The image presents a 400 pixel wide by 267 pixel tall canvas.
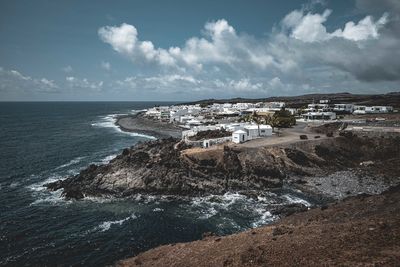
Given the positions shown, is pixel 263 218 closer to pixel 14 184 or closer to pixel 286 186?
pixel 286 186

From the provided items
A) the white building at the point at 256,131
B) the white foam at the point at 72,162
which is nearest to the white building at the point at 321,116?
the white building at the point at 256,131

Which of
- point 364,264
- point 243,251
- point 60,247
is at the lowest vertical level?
point 60,247

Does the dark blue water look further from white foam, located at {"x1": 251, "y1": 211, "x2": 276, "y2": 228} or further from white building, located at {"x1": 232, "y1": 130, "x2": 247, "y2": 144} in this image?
white building, located at {"x1": 232, "y1": 130, "x2": 247, "y2": 144}

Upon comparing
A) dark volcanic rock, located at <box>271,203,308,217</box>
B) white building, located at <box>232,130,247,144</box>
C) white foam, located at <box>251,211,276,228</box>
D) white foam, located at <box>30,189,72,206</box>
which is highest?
white building, located at <box>232,130,247,144</box>

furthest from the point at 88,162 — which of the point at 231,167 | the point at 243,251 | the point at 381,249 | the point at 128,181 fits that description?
the point at 381,249

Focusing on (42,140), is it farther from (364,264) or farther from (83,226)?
(364,264)

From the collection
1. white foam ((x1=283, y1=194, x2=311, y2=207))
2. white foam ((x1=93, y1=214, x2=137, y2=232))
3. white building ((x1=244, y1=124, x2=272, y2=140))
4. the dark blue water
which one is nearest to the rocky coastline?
white foam ((x1=283, y1=194, x2=311, y2=207))
